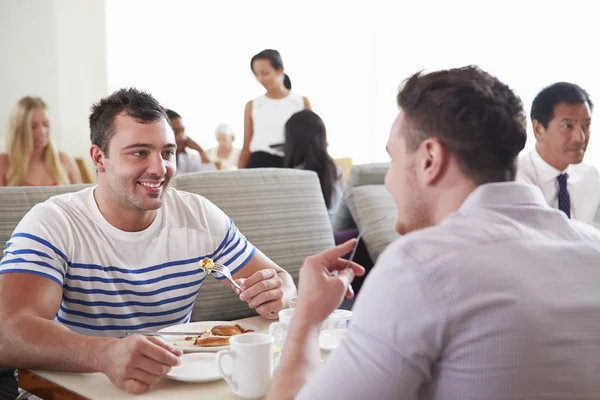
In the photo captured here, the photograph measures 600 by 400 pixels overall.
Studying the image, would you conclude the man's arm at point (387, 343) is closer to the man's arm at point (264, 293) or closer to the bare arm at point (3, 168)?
the man's arm at point (264, 293)

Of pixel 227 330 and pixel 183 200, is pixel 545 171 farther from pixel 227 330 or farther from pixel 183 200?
pixel 227 330

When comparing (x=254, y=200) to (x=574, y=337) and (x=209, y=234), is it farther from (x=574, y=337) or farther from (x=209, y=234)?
(x=574, y=337)

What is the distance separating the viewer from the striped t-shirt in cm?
162

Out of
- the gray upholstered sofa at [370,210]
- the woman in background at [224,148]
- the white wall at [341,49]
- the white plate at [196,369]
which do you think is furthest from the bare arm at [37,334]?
the woman in background at [224,148]

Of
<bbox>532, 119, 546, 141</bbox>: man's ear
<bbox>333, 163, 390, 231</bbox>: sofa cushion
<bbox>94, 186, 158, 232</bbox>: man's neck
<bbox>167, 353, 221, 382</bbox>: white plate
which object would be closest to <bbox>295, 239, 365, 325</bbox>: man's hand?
<bbox>167, 353, 221, 382</bbox>: white plate

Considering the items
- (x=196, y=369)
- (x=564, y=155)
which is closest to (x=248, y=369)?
(x=196, y=369)

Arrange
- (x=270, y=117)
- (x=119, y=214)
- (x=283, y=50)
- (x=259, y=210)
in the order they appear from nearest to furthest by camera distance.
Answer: (x=119, y=214) → (x=259, y=210) → (x=270, y=117) → (x=283, y=50)

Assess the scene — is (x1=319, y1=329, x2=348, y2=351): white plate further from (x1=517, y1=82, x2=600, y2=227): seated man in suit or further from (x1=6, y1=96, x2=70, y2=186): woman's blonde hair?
(x1=6, y1=96, x2=70, y2=186): woman's blonde hair

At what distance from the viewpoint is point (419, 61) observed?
21.9 ft

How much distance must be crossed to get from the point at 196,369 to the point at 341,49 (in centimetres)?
676

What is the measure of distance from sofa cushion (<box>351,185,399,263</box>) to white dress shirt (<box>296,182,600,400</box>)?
7.12 feet

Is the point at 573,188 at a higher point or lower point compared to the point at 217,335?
higher

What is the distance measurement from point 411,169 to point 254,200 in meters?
1.41

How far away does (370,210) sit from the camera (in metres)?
3.11
